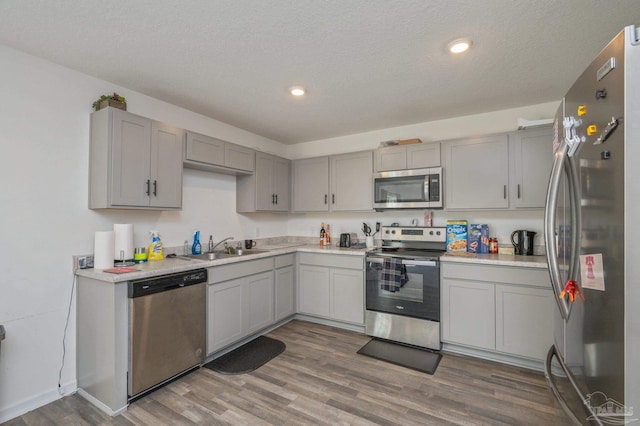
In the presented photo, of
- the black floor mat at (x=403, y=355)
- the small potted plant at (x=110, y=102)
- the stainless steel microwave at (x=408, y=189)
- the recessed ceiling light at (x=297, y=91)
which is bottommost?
the black floor mat at (x=403, y=355)

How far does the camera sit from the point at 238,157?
3.39 metres

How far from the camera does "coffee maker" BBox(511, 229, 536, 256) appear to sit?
2896 mm

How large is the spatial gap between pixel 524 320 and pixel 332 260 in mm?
1932

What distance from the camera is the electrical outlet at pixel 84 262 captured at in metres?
2.29

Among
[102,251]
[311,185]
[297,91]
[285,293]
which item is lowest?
[285,293]

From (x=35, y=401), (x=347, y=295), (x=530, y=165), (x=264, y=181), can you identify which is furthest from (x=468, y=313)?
(x=35, y=401)

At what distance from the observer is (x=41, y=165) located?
7.01 feet

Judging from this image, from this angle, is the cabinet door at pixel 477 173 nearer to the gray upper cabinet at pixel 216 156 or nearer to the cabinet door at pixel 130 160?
the gray upper cabinet at pixel 216 156

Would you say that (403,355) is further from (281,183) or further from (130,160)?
(130,160)

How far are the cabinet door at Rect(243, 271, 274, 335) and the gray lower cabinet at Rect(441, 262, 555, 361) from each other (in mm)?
1848

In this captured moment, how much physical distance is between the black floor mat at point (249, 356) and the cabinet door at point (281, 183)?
66.8 inches

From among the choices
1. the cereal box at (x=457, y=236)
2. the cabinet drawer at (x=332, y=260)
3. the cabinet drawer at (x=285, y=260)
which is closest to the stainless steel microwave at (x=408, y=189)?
the cereal box at (x=457, y=236)

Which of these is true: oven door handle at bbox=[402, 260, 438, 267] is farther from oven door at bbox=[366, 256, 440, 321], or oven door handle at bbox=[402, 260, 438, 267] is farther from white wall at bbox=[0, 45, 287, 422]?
white wall at bbox=[0, 45, 287, 422]

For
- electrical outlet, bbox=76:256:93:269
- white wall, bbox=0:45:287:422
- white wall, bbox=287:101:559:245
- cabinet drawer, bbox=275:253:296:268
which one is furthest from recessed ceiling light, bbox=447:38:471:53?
electrical outlet, bbox=76:256:93:269
